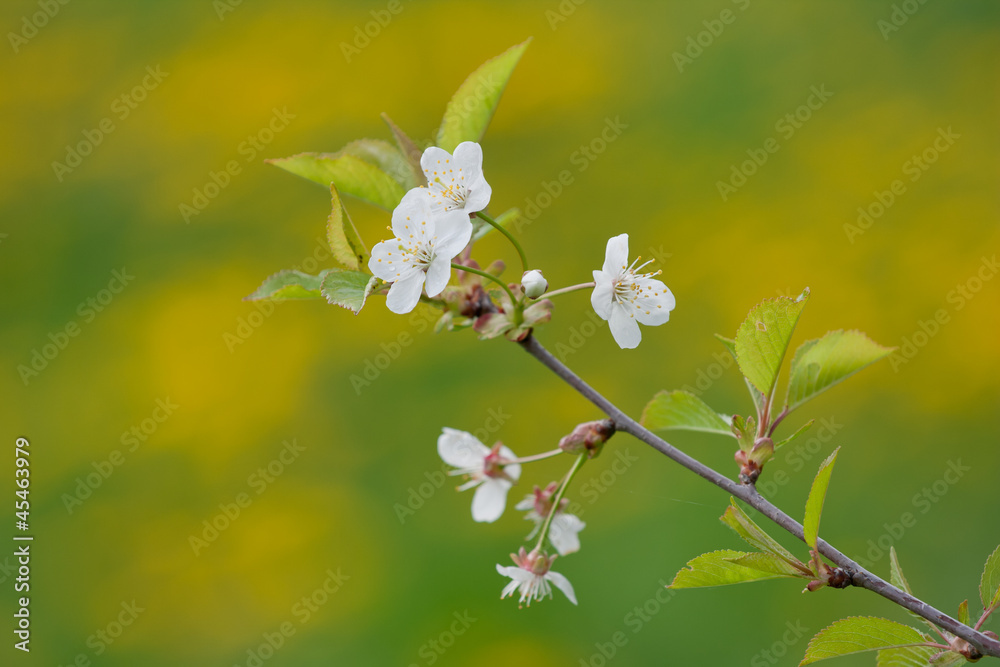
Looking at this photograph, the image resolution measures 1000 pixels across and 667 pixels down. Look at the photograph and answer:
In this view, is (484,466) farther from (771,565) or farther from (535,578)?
(771,565)

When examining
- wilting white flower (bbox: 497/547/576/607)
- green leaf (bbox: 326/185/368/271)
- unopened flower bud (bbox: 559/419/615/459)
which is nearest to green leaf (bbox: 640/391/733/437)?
unopened flower bud (bbox: 559/419/615/459)

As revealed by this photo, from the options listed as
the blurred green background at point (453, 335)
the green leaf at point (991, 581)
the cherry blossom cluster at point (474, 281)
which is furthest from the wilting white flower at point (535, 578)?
the blurred green background at point (453, 335)

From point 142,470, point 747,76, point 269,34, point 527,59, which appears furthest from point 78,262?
point 747,76

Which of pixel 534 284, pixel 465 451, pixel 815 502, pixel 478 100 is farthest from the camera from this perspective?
pixel 465 451

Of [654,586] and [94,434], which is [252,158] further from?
[654,586]

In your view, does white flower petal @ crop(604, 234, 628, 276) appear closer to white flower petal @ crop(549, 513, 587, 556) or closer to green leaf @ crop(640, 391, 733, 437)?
green leaf @ crop(640, 391, 733, 437)

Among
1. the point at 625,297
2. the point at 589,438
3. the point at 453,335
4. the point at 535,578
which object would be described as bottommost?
the point at 535,578

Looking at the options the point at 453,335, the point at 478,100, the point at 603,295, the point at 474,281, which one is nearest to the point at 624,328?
the point at 603,295
